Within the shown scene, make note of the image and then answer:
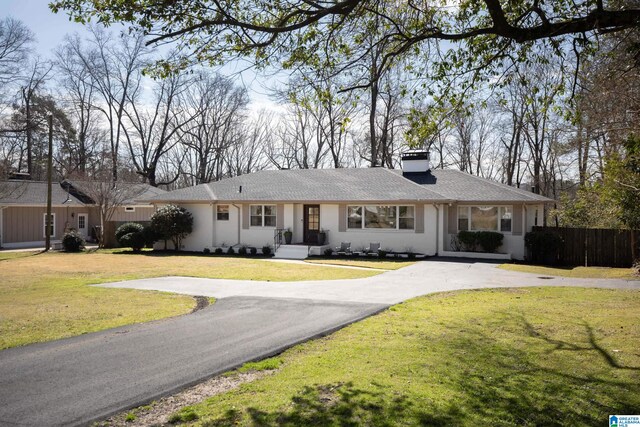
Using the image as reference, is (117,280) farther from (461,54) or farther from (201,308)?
(461,54)

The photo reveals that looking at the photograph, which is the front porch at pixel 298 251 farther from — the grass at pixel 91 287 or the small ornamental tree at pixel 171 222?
the small ornamental tree at pixel 171 222

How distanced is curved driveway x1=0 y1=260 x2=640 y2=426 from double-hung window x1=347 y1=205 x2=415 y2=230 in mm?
10003

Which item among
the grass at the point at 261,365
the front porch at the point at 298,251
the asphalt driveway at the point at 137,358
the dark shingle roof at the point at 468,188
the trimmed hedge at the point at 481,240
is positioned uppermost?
the dark shingle roof at the point at 468,188

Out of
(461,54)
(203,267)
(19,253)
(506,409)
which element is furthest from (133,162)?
(506,409)

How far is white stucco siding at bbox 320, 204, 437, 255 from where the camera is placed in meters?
24.0

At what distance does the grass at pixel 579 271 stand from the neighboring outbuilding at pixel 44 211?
24119 millimetres

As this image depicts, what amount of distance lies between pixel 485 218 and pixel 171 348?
19.3m

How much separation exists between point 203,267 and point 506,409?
1628 centimetres

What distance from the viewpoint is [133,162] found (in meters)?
46.0

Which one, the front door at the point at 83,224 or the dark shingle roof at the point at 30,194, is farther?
the front door at the point at 83,224

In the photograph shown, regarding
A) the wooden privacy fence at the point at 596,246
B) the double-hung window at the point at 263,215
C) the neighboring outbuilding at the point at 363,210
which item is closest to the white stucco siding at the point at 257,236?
the neighboring outbuilding at the point at 363,210

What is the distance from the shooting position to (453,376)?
6.02 meters

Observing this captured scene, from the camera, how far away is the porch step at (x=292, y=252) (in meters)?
24.7

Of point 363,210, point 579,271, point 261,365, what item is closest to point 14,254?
point 363,210
